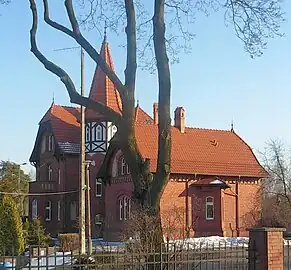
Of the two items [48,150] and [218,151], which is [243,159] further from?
[48,150]

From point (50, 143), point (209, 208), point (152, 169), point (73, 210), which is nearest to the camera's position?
point (152, 169)

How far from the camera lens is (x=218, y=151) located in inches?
1759

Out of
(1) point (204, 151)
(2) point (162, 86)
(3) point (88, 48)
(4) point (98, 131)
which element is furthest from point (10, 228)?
(2) point (162, 86)

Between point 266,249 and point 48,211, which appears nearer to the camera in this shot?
point 266,249

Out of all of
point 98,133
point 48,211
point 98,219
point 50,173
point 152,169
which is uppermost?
point 98,133

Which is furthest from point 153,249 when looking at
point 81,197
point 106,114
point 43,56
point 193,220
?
point 193,220

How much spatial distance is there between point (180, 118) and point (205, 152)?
3.28 meters

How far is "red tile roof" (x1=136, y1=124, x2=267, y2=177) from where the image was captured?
1656 inches

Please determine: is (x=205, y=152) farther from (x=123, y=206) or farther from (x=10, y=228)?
(x=10, y=228)

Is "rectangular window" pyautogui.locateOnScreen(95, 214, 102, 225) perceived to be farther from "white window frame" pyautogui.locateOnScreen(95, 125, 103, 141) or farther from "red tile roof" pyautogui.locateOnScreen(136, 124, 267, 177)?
"red tile roof" pyautogui.locateOnScreen(136, 124, 267, 177)

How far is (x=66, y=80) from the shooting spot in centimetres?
1299

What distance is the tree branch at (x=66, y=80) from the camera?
12.9 metres

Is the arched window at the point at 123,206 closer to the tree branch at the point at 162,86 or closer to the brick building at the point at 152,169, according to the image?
the brick building at the point at 152,169

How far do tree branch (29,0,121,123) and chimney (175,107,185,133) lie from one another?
32.1 m
